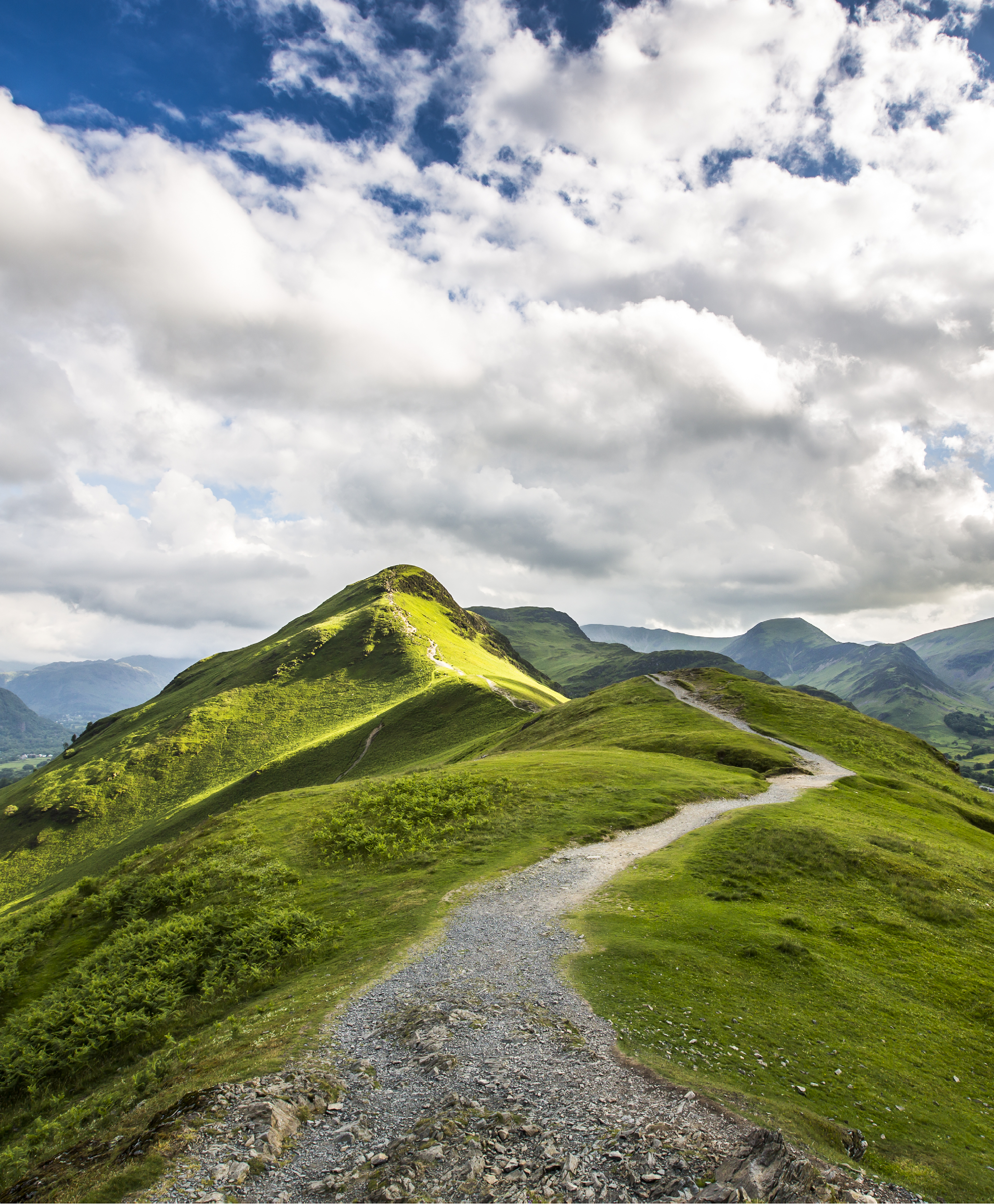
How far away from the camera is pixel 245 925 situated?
26.4m

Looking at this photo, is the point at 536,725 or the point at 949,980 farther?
the point at 536,725

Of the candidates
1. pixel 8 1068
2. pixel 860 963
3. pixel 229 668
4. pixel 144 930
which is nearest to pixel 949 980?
pixel 860 963

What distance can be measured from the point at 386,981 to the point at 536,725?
75367mm

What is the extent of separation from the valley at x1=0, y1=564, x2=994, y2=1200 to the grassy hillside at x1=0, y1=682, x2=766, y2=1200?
0.51ft

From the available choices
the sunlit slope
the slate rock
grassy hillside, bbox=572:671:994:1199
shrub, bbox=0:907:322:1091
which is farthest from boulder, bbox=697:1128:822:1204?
the sunlit slope

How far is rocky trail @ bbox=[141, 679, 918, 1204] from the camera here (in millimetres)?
10859

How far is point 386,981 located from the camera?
19.9 m

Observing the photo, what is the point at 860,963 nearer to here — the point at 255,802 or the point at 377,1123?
the point at 377,1123

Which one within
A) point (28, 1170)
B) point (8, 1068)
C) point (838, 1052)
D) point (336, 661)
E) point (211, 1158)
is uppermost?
point (336, 661)

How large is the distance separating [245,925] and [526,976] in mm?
14189

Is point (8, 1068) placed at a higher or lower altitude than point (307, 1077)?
lower

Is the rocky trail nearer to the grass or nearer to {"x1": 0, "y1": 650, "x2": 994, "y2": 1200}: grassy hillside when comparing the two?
{"x1": 0, "y1": 650, "x2": 994, "y2": 1200}: grassy hillside

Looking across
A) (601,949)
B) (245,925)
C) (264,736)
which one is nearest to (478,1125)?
(601,949)

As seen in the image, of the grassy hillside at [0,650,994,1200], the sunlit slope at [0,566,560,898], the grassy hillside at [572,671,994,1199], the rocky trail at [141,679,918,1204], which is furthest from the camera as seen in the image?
the sunlit slope at [0,566,560,898]
